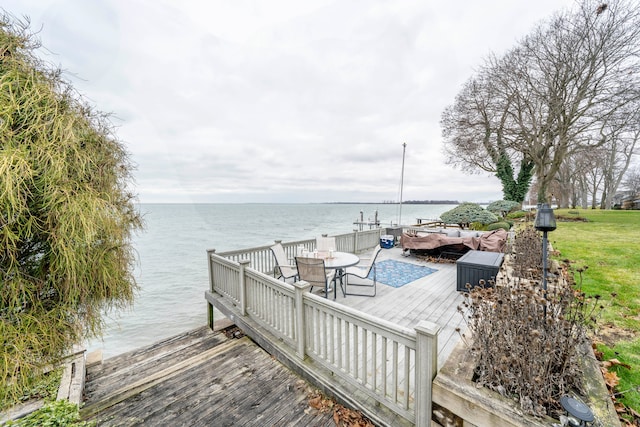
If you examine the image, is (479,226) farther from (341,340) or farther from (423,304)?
(341,340)

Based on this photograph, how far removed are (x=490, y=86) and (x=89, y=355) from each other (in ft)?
60.5

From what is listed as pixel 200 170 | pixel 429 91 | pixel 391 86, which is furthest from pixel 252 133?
pixel 200 170

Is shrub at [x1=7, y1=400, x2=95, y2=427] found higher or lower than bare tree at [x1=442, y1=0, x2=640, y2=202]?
lower

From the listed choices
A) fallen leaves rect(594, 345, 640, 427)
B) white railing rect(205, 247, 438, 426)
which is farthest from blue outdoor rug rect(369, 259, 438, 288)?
fallen leaves rect(594, 345, 640, 427)

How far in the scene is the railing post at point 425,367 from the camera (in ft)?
5.84

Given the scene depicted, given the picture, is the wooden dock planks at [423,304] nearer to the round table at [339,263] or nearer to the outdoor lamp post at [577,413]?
the round table at [339,263]

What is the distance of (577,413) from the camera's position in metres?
1.34

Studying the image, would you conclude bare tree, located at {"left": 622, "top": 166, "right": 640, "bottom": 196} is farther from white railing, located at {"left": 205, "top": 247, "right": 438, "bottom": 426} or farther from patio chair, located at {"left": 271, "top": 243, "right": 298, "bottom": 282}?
white railing, located at {"left": 205, "top": 247, "right": 438, "bottom": 426}

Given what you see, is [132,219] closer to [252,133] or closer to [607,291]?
[607,291]

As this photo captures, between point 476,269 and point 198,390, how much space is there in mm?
4743

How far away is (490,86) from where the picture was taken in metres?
13.5

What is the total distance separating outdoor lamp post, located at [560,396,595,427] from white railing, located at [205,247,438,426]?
0.71 metres

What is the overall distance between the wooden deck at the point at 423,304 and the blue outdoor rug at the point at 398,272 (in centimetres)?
20

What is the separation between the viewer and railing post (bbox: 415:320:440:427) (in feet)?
5.84
